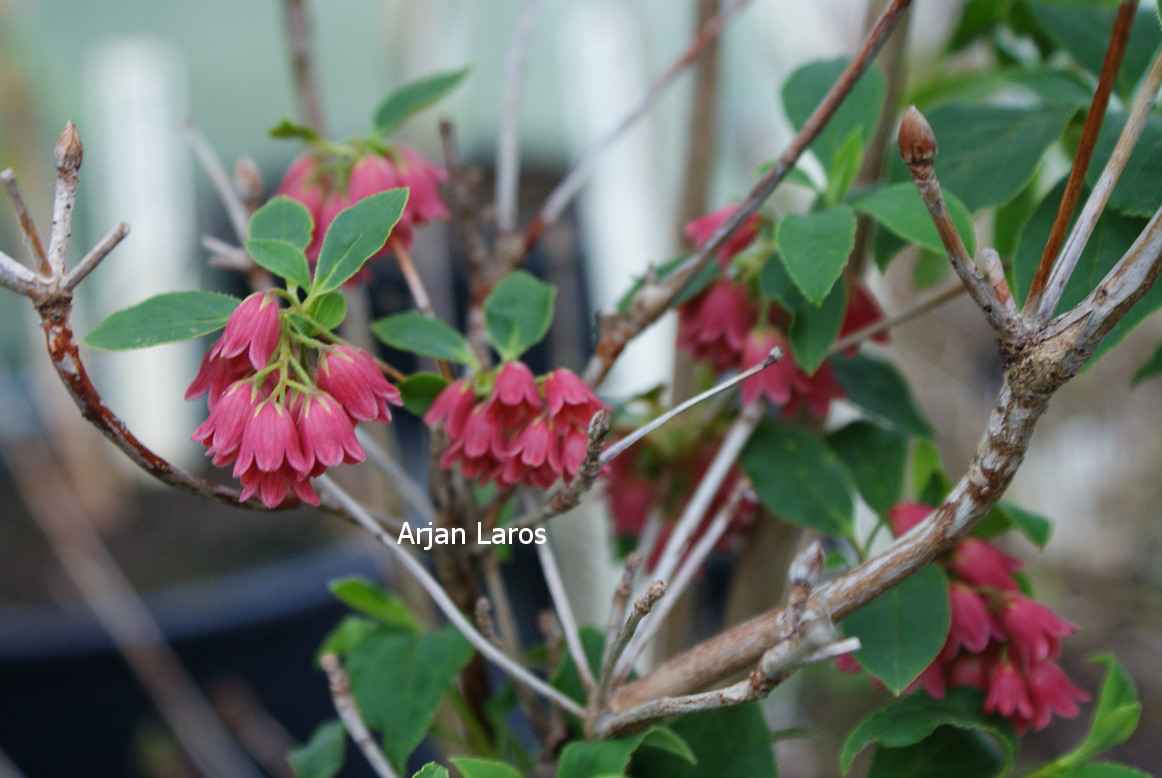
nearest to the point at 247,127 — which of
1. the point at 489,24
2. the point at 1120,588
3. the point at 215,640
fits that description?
the point at 489,24

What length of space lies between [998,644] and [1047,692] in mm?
26

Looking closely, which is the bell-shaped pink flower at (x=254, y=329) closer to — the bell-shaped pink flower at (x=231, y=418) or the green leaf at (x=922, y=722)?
the bell-shaped pink flower at (x=231, y=418)

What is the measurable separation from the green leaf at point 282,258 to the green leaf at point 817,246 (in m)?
0.18

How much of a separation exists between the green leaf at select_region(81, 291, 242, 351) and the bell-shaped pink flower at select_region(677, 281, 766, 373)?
22 centimetres

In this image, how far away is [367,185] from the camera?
43cm

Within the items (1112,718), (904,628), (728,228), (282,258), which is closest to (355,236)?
(282,258)

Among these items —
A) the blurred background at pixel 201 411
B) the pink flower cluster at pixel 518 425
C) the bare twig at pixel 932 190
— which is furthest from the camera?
the blurred background at pixel 201 411

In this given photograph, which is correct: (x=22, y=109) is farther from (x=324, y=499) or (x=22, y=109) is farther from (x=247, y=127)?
(x=324, y=499)

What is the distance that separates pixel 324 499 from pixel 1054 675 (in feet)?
1.01

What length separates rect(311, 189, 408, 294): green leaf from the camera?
0.33 metres

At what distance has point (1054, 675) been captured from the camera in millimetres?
406

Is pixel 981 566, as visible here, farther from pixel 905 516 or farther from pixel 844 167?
pixel 844 167

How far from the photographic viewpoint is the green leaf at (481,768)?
0.35 metres

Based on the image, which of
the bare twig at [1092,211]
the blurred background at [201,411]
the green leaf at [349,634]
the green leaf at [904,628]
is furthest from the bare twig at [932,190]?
the blurred background at [201,411]
